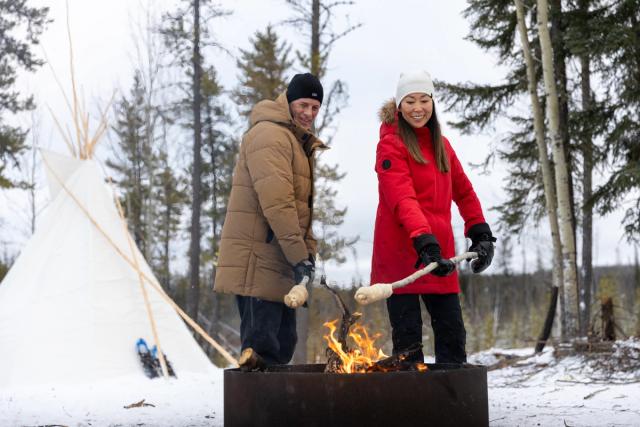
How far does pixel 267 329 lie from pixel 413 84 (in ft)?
4.67

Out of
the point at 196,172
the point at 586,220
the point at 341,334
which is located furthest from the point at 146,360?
the point at 586,220

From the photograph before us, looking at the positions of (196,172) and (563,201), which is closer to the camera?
(563,201)

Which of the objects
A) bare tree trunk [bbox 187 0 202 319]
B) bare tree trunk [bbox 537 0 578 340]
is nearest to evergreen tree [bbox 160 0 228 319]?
bare tree trunk [bbox 187 0 202 319]

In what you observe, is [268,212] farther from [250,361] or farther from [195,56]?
[195,56]

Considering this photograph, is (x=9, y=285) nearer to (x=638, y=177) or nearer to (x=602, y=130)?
(x=638, y=177)

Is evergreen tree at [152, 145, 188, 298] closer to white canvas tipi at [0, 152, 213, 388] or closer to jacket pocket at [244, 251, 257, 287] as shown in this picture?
white canvas tipi at [0, 152, 213, 388]

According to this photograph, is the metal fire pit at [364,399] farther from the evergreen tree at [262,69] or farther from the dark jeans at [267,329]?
the evergreen tree at [262,69]

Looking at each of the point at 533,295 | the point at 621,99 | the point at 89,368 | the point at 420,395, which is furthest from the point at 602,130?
the point at 533,295

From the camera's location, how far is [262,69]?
17016 mm

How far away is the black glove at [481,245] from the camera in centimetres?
334

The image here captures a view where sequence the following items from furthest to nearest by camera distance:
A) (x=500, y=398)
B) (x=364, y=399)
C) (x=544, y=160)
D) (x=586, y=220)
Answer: (x=586, y=220) < (x=544, y=160) < (x=500, y=398) < (x=364, y=399)

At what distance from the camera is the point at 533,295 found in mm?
31000

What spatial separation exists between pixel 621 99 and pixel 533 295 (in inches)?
918

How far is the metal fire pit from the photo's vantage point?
106 inches
